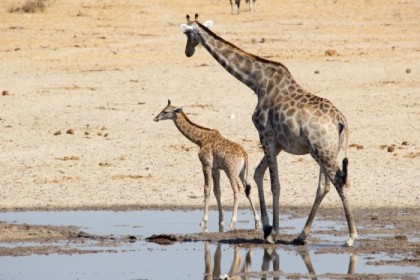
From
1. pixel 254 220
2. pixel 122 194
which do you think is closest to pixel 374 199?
pixel 254 220

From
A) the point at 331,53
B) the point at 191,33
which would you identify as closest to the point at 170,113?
the point at 191,33

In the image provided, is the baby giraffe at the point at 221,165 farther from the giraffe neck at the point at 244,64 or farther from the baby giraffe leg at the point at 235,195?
the giraffe neck at the point at 244,64

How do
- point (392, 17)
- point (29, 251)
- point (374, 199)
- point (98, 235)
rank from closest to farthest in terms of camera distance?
point (29, 251) → point (98, 235) → point (374, 199) → point (392, 17)

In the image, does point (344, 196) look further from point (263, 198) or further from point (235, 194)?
point (235, 194)

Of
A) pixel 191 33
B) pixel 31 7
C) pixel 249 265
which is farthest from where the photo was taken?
pixel 31 7

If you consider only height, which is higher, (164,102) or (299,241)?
(299,241)

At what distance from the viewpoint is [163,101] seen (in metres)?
Result: 21.7

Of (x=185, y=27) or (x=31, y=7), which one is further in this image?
(x=31, y=7)

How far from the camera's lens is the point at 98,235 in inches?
505

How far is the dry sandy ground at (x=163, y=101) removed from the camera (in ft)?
51.9

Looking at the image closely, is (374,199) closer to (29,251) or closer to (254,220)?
(254,220)

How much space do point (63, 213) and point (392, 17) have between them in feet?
71.7

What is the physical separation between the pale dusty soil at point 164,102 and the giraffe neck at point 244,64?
2.27 meters

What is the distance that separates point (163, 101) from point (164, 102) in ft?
0.42
